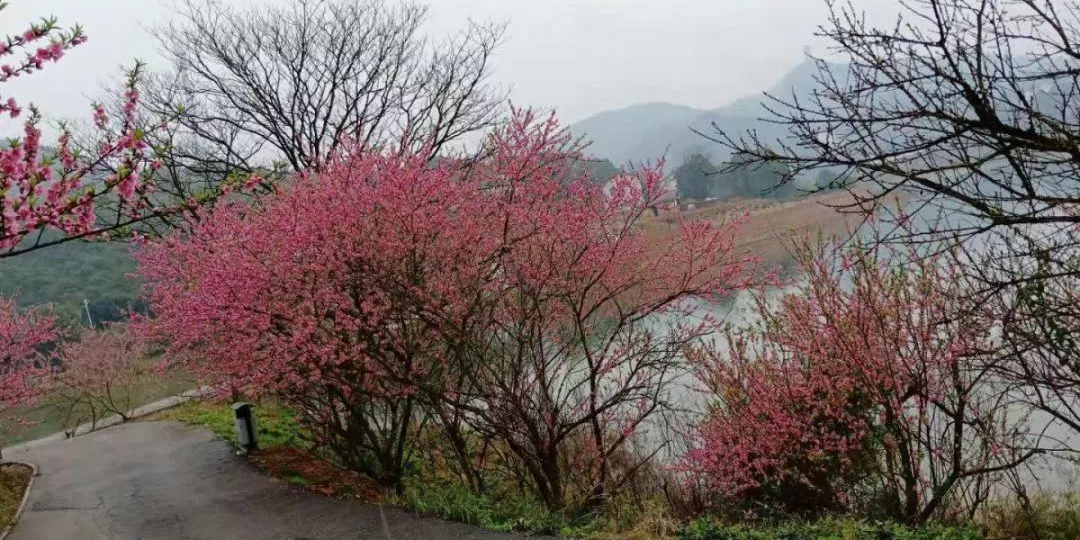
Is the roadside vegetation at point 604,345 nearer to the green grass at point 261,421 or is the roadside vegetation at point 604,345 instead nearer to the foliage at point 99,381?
the green grass at point 261,421

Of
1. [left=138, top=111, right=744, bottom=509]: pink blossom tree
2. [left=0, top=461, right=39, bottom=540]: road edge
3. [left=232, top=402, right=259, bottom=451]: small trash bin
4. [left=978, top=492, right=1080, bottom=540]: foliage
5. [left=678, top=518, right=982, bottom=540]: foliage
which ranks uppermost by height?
[left=138, top=111, right=744, bottom=509]: pink blossom tree

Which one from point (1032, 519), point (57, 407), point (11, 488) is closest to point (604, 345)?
point (1032, 519)

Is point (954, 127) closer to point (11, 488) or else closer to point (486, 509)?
point (486, 509)

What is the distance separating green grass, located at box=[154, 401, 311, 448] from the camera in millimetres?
10836

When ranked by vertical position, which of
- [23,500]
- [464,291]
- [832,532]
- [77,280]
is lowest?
[832,532]

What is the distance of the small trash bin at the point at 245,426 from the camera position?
394 inches

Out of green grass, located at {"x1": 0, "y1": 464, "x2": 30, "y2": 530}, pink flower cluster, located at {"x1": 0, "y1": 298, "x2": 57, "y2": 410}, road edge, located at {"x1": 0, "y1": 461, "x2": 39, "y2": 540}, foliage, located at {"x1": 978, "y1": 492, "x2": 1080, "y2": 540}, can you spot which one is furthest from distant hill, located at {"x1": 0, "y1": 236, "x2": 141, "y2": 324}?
foliage, located at {"x1": 978, "y1": 492, "x2": 1080, "y2": 540}

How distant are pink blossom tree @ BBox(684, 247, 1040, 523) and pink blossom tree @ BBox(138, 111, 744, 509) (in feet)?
3.06

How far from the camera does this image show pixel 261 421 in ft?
40.0

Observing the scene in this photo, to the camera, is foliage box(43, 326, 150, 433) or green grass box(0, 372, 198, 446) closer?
foliage box(43, 326, 150, 433)

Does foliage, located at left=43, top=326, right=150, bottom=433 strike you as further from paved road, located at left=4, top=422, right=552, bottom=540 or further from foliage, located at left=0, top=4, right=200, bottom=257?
foliage, located at left=0, top=4, right=200, bottom=257

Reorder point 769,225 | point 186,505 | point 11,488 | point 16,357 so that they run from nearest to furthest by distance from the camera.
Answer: point 186,505 → point 769,225 → point 11,488 → point 16,357

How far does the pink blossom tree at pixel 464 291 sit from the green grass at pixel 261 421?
124 inches

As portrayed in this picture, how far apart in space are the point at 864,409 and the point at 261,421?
10045 millimetres
